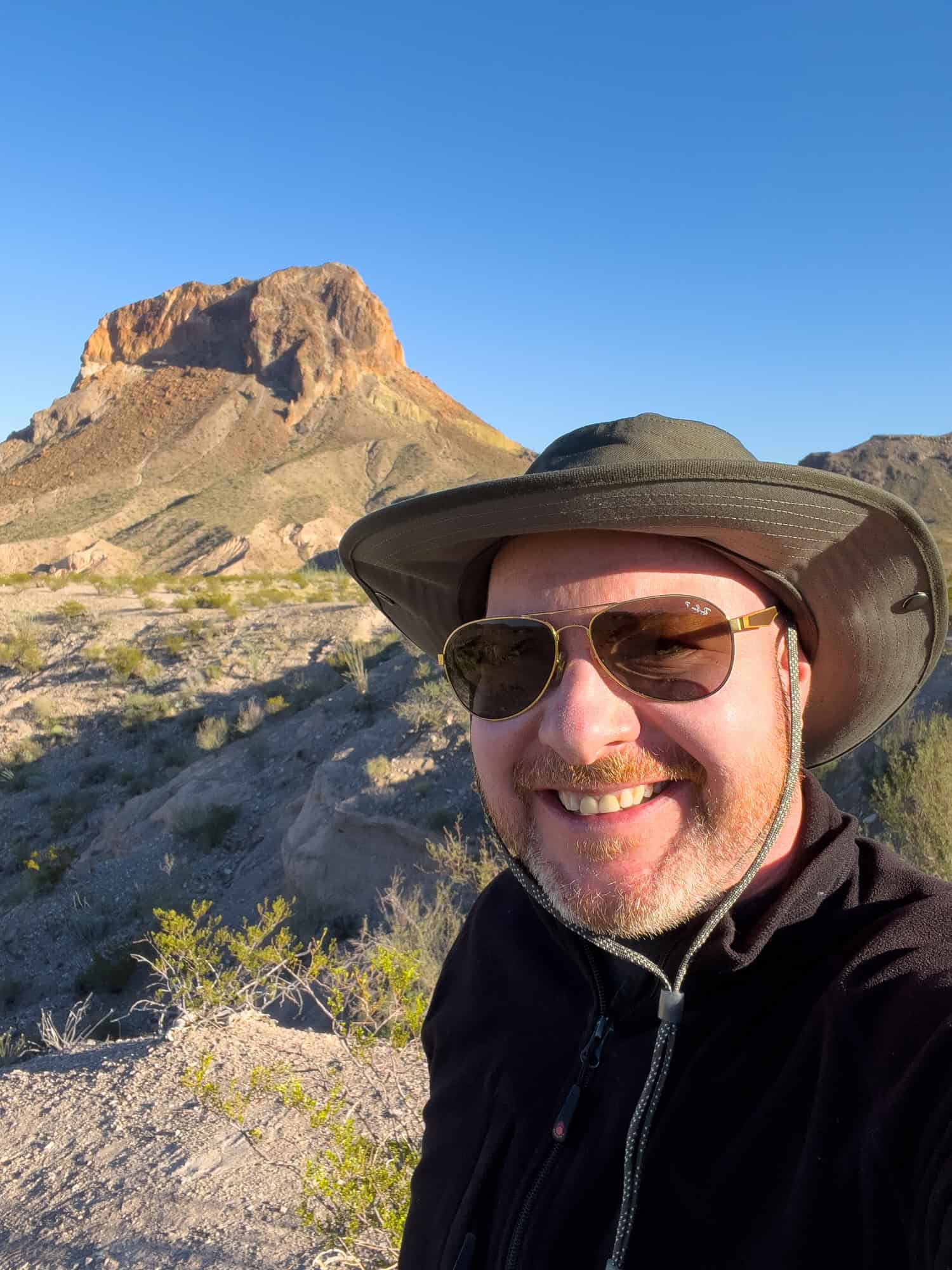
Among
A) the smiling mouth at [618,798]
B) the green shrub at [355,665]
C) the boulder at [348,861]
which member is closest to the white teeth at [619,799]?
the smiling mouth at [618,798]

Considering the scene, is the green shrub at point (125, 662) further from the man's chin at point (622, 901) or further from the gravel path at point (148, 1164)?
the man's chin at point (622, 901)

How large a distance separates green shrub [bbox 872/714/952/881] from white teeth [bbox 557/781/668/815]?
4545mm

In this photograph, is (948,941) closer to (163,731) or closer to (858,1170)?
(858,1170)

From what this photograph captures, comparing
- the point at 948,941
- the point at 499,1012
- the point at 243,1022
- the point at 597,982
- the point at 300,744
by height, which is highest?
the point at 948,941

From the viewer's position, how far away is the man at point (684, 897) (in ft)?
3.04

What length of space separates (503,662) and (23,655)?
17895 mm

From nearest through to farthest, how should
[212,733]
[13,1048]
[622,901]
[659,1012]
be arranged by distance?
1. [659,1012]
2. [622,901]
3. [13,1048]
4. [212,733]

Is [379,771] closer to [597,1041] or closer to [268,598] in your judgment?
[597,1041]

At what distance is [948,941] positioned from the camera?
98 cm

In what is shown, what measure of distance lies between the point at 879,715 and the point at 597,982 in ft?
2.91

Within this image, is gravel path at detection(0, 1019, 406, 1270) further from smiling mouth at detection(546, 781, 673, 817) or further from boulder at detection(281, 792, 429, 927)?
boulder at detection(281, 792, 429, 927)

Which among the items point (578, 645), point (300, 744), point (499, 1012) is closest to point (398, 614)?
point (578, 645)

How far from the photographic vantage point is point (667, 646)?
1.26 m

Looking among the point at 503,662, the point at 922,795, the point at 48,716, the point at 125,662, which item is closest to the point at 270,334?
the point at 125,662
